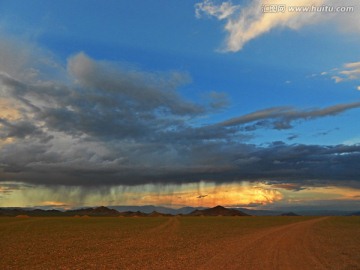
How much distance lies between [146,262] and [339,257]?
38.6 ft

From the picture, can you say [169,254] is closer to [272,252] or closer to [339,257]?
[272,252]

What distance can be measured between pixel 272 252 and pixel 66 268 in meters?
12.4

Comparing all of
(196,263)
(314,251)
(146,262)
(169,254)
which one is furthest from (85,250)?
(314,251)

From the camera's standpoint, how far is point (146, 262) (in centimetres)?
2258

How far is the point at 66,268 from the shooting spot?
20.8m

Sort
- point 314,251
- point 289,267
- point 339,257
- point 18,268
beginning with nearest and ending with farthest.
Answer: point 289,267, point 18,268, point 339,257, point 314,251

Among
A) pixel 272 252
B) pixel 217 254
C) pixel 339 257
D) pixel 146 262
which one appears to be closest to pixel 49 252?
pixel 146 262

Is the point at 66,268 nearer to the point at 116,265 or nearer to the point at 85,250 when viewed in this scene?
the point at 116,265

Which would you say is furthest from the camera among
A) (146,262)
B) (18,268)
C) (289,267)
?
(146,262)

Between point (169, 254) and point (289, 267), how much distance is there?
29.9ft

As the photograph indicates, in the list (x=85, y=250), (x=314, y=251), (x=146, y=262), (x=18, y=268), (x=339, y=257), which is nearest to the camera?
(x=18, y=268)

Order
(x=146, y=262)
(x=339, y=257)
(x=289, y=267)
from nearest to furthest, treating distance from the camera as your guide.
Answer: (x=289, y=267) < (x=146, y=262) < (x=339, y=257)

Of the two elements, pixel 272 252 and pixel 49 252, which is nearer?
pixel 272 252

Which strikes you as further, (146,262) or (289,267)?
(146,262)
